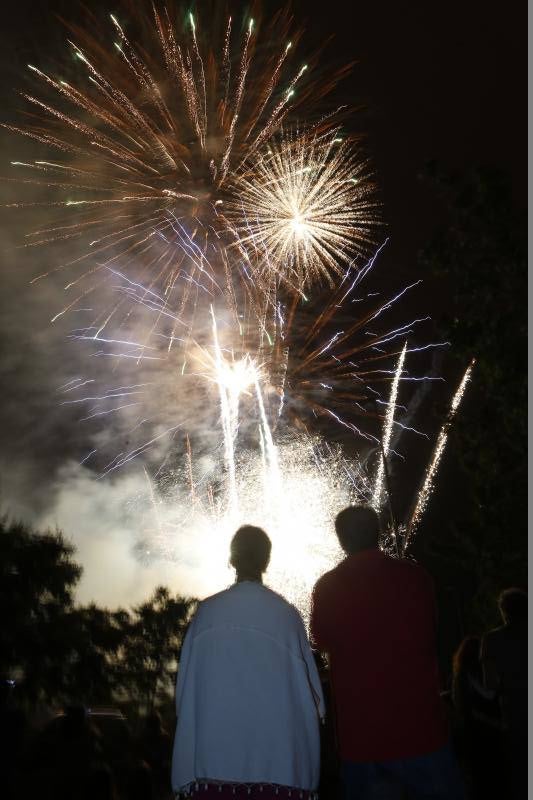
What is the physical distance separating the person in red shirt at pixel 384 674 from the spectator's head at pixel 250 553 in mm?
281

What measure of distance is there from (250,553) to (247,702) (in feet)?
2.28

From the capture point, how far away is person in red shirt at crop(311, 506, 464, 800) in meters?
3.07

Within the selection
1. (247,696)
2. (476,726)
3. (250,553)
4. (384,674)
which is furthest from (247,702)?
(476,726)

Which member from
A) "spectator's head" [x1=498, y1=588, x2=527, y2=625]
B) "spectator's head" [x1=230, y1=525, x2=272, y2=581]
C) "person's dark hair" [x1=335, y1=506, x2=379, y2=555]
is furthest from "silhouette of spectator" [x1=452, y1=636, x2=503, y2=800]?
"spectator's head" [x1=230, y1=525, x2=272, y2=581]

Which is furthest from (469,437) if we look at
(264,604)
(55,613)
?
(55,613)

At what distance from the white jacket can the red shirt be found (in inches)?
5.5

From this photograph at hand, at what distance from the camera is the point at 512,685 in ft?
16.6

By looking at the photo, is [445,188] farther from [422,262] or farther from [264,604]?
[264,604]

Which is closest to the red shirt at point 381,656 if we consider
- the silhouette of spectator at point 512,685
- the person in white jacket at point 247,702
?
the person in white jacket at point 247,702

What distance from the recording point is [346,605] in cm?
333

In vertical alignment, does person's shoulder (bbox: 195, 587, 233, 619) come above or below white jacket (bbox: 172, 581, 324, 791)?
above

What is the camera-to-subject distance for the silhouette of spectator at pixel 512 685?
502 centimetres

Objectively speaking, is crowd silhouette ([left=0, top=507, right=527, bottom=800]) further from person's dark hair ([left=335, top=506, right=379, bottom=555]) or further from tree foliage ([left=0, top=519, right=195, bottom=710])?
tree foliage ([left=0, top=519, right=195, bottom=710])

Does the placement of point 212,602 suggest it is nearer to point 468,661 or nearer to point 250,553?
point 250,553
